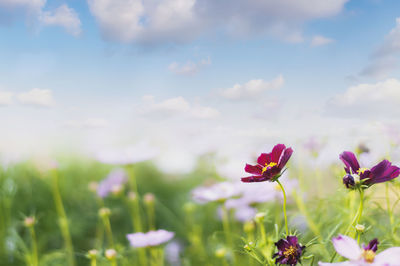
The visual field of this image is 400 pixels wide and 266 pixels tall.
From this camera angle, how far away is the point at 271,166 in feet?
1.34

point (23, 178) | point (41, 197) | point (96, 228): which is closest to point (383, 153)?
point (96, 228)

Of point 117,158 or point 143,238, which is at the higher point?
point 117,158

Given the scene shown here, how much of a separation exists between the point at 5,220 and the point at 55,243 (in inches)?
5.4

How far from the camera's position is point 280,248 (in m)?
0.38

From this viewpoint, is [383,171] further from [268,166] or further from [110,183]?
[110,183]

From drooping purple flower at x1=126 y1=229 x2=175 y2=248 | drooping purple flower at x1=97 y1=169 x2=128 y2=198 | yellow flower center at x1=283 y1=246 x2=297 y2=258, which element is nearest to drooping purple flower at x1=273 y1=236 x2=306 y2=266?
yellow flower center at x1=283 y1=246 x2=297 y2=258

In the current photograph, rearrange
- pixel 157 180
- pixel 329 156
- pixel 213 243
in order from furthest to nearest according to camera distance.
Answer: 1. pixel 157 180
2. pixel 213 243
3. pixel 329 156

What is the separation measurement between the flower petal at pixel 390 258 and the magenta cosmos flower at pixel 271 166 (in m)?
0.11

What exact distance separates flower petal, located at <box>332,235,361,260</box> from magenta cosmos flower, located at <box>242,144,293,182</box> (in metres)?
0.09

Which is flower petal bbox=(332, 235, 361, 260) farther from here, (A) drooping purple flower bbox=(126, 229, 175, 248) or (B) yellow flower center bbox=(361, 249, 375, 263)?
(A) drooping purple flower bbox=(126, 229, 175, 248)

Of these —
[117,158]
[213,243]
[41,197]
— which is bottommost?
[213,243]

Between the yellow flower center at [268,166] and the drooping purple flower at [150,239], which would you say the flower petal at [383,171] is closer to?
the yellow flower center at [268,166]

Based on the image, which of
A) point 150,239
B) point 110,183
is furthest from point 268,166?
point 110,183

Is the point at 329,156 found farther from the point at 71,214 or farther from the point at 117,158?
the point at 71,214
